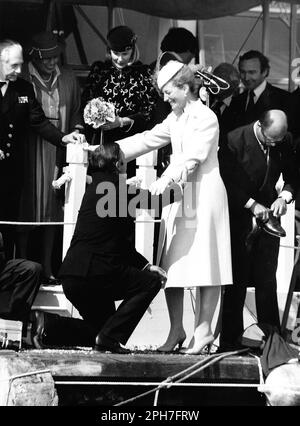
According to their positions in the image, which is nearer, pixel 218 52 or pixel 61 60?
pixel 61 60

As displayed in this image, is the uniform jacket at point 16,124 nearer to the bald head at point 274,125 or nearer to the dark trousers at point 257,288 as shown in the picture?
the bald head at point 274,125

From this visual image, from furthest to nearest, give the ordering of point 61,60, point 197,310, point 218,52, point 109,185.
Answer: point 218,52, point 61,60, point 197,310, point 109,185

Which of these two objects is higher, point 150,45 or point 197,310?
point 150,45

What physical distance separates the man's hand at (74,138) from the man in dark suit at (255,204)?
1.03m

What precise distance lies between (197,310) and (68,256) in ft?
3.70

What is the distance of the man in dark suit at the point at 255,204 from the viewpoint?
9531 millimetres

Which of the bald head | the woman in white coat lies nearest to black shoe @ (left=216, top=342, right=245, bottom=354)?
the woman in white coat

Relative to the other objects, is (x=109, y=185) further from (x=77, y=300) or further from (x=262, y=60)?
(x=262, y=60)

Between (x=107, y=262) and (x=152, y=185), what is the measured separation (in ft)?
2.06

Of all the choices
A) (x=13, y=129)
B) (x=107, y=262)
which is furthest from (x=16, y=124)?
(x=107, y=262)

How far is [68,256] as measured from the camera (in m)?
9.10

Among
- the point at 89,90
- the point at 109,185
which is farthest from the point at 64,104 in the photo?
the point at 109,185

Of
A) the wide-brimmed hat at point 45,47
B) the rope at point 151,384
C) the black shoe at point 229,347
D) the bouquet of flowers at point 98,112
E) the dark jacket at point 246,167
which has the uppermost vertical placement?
the wide-brimmed hat at point 45,47

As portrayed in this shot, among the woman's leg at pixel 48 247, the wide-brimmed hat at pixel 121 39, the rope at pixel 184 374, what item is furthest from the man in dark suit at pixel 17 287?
the wide-brimmed hat at pixel 121 39
